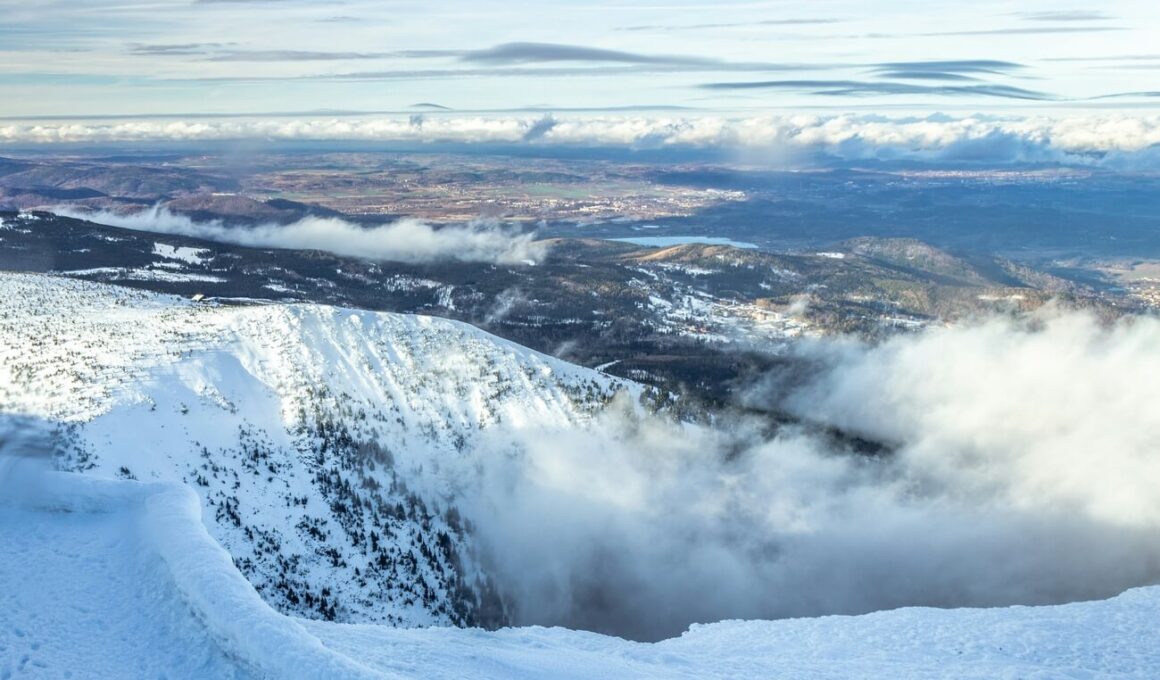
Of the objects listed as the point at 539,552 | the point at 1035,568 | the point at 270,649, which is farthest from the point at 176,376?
the point at 1035,568

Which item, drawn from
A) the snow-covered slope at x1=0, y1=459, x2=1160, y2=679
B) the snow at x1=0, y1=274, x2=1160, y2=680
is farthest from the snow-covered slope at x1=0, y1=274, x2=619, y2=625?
the snow-covered slope at x1=0, y1=459, x2=1160, y2=679

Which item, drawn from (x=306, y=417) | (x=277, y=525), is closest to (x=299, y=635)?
(x=277, y=525)

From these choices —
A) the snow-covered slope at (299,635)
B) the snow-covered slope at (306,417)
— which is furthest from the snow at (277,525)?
the snow-covered slope at (306,417)

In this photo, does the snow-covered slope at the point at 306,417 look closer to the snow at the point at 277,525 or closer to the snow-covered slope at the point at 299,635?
the snow at the point at 277,525

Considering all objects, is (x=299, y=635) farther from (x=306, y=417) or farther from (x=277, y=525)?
(x=306, y=417)

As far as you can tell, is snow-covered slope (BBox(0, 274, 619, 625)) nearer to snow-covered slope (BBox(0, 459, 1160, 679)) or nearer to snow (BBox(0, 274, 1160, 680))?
snow (BBox(0, 274, 1160, 680))

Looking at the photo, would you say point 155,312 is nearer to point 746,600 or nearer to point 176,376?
point 176,376

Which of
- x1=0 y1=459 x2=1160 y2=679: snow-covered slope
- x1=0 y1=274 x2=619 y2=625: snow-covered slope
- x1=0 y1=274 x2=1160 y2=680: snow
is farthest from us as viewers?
x1=0 y1=274 x2=619 y2=625: snow-covered slope
